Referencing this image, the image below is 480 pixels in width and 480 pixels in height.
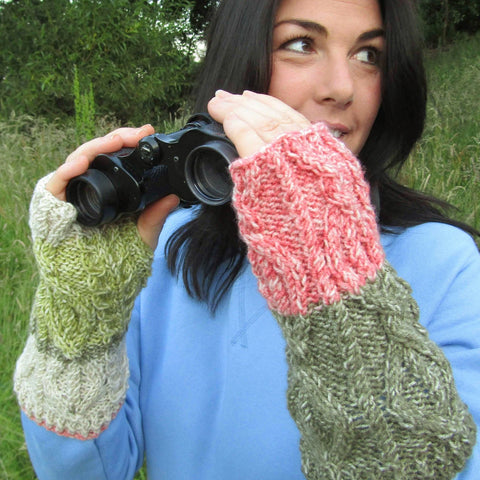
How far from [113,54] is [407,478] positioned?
175 inches

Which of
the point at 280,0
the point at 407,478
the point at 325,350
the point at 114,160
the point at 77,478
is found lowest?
the point at 77,478

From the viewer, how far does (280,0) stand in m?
1.04

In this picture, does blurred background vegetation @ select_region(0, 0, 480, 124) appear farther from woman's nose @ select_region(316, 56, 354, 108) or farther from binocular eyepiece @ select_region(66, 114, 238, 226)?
binocular eyepiece @ select_region(66, 114, 238, 226)

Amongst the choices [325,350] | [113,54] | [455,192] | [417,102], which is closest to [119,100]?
[113,54]

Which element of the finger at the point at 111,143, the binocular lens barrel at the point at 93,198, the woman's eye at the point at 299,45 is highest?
the woman's eye at the point at 299,45

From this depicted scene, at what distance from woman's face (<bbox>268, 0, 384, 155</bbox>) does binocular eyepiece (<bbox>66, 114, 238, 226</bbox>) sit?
25cm

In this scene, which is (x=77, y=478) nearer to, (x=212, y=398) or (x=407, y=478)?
(x=212, y=398)

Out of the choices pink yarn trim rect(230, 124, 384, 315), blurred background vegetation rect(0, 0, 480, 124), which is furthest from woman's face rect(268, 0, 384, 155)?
blurred background vegetation rect(0, 0, 480, 124)

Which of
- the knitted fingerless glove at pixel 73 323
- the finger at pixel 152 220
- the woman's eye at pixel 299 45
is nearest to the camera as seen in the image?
the knitted fingerless glove at pixel 73 323

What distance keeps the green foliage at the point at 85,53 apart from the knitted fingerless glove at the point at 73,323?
3326 mm

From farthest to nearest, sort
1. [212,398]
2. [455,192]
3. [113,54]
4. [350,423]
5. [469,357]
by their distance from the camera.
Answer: [113,54] < [455,192] < [212,398] < [469,357] < [350,423]

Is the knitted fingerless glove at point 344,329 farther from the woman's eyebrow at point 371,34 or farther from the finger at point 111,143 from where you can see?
the woman's eyebrow at point 371,34

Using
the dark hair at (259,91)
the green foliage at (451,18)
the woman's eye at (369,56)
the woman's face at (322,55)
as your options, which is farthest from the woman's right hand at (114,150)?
the green foliage at (451,18)

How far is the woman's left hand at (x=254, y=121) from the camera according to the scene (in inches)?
28.9
